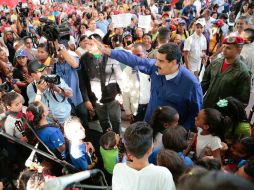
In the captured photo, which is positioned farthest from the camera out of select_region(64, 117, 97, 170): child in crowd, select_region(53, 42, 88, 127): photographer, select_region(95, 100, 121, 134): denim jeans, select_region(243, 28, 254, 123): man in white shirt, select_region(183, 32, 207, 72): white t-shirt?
select_region(183, 32, 207, 72): white t-shirt

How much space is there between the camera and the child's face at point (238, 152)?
2196 millimetres

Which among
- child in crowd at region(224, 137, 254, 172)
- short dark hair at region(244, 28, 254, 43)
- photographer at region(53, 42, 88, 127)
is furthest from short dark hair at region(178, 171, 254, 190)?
short dark hair at region(244, 28, 254, 43)

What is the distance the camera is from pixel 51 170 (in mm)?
2781

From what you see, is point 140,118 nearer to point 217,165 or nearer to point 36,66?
point 36,66

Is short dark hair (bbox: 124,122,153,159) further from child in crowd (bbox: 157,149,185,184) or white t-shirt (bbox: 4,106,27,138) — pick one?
white t-shirt (bbox: 4,106,27,138)

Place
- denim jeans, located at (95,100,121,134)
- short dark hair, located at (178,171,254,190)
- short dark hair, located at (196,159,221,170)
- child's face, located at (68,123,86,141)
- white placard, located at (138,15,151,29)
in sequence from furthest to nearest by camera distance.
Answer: white placard, located at (138,15,151,29) → denim jeans, located at (95,100,121,134) → child's face, located at (68,123,86,141) → short dark hair, located at (196,159,221,170) → short dark hair, located at (178,171,254,190)

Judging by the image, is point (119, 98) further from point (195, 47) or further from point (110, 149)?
point (195, 47)

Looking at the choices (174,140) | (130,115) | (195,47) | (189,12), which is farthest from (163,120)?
(189,12)

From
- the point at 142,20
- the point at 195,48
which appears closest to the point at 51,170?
the point at 195,48

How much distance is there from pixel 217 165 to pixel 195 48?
3.72 metres

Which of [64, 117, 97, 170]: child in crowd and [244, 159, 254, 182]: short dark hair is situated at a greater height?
[244, 159, 254, 182]: short dark hair

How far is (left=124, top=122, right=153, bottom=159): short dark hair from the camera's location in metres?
1.70

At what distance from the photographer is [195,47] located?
203 inches

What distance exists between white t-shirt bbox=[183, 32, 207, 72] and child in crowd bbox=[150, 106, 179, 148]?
120 inches
